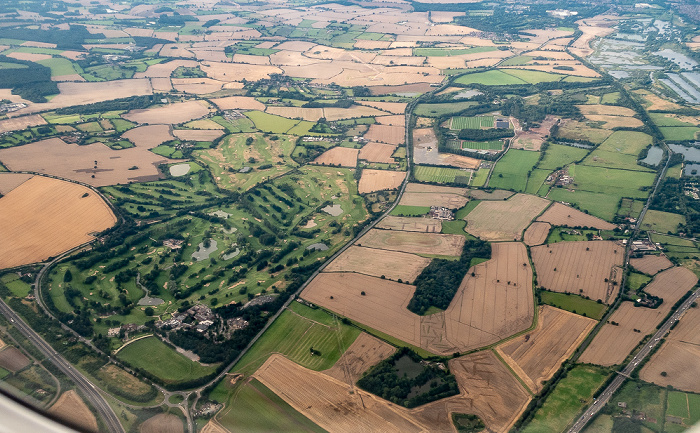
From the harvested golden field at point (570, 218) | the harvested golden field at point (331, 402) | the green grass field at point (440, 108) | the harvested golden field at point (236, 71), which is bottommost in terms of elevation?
the harvested golden field at point (570, 218)

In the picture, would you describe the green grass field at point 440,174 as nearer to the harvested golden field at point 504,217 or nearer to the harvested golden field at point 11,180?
the harvested golden field at point 504,217

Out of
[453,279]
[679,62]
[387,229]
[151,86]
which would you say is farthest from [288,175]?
[679,62]

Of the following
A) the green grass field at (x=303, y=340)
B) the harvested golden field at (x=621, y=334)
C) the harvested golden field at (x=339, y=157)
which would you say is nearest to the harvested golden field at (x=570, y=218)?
the harvested golden field at (x=621, y=334)

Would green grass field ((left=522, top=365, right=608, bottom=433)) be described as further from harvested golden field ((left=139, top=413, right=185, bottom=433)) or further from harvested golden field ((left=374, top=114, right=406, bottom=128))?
harvested golden field ((left=374, top=114, right=406, bottom=128))

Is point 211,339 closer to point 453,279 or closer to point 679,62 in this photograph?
point 453,279

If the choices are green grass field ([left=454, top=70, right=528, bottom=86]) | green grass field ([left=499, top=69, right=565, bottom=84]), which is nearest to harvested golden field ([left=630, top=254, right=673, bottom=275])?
green grass field ([left=454, top=70, right=528, bottom=86])
